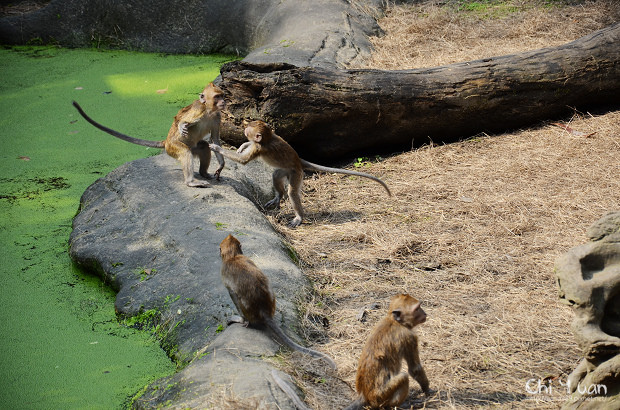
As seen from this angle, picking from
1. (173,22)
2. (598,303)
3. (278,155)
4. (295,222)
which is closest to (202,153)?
(278,155)

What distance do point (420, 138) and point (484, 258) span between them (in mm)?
2741

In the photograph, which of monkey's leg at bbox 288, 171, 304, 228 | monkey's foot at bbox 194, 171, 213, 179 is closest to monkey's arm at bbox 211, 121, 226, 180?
monkey's foot at bbox 194, 171, 213, 179

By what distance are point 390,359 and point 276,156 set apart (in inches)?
121

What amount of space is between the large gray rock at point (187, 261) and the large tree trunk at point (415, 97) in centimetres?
86

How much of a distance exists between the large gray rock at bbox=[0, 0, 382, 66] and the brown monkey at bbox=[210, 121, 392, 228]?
472cm

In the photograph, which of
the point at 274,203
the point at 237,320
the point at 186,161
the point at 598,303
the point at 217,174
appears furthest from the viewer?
the point at 274,203

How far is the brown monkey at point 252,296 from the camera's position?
13.1ft

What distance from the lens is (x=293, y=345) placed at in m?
4.02

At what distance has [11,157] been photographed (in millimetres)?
7750

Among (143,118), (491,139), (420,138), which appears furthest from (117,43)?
(491,139)

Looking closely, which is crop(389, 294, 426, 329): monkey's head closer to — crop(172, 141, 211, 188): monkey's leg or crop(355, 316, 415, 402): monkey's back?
crop(355, 316, 415, 402): monkey's back

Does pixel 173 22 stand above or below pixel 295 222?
above

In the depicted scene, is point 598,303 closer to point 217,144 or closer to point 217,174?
point 217,174

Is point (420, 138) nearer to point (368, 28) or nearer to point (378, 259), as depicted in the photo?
point (378, 259)
